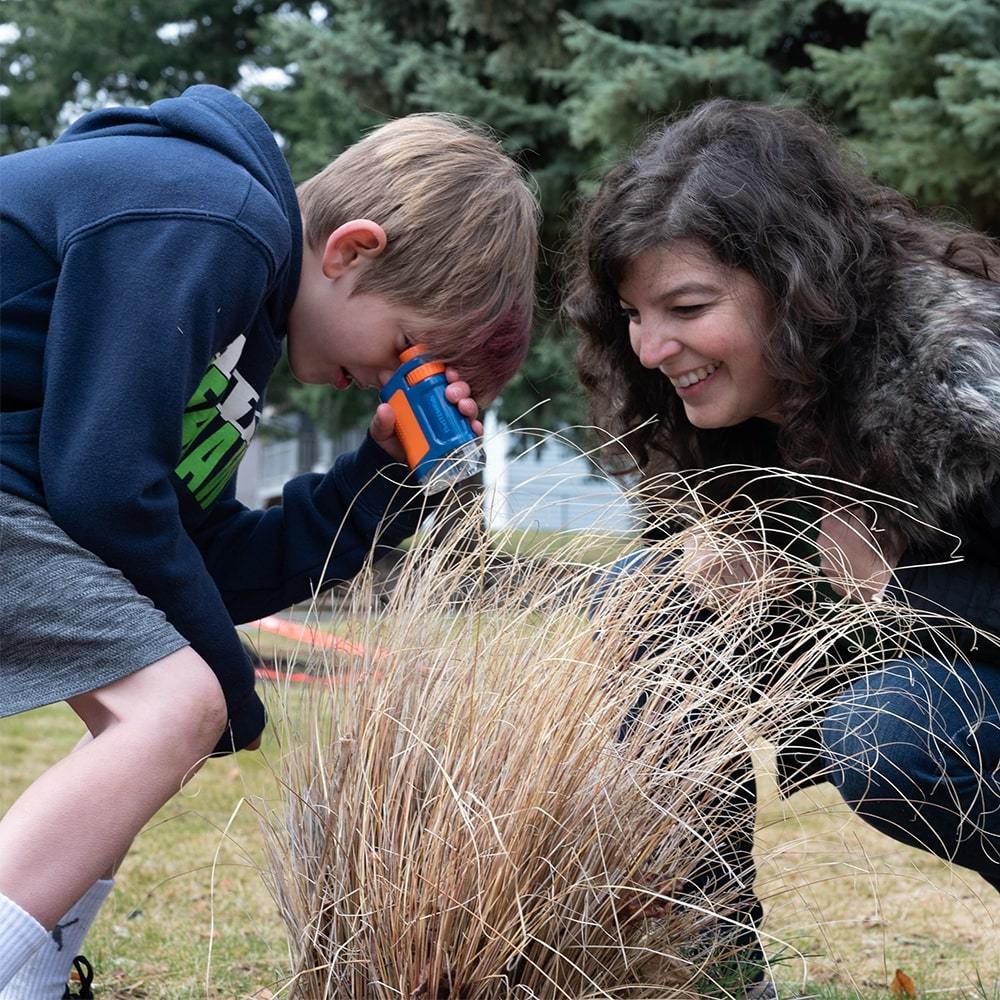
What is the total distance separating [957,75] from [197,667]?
5596 mm

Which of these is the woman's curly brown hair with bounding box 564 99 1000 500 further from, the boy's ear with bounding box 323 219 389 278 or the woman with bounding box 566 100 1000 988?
the boy's ear with bounding box 323 219 389 278

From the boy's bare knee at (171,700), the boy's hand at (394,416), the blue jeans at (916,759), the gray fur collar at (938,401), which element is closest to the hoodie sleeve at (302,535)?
the boy's hand at (394,416)

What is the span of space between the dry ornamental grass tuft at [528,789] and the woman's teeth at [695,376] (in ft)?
1.38

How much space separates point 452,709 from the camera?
5.56 ft

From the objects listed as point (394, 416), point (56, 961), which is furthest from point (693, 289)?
point (56, 961)

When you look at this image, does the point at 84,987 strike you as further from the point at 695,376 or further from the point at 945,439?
the point at 945,439

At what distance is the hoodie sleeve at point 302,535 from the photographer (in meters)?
2.33

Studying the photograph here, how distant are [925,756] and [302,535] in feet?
3.71

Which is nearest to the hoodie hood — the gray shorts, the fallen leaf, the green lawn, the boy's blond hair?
the boy's blond hair

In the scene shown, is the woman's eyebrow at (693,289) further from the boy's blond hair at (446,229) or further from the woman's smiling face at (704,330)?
the boy's blond hair at (446,229)

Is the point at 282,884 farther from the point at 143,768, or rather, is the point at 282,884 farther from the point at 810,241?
the point at 810,241

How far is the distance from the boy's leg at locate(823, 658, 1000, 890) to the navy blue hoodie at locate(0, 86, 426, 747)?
3.02ft

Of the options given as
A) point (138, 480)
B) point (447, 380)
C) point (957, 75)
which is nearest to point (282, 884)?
point (138, 480)

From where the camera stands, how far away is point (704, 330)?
2148mm
